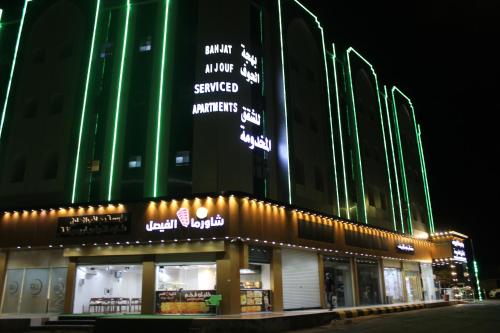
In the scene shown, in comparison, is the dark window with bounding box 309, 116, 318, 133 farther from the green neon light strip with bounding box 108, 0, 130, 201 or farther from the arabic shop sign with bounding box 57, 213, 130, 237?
the arabic shop sign with bounding box 57, 213, 130, 237

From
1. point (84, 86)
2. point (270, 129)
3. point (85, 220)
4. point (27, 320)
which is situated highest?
point (84, 86)

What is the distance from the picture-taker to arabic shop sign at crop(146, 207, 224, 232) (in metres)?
21.0

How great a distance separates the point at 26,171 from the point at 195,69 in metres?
12.1

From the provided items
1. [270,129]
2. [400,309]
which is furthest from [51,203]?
[400,309]

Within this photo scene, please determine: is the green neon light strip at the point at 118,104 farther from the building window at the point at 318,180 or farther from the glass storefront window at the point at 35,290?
the building window at the point at 318,180

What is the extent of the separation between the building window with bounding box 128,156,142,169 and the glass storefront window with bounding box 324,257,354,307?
46.6ft

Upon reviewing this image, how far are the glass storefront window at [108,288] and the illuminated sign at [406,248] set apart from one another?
2331 cm

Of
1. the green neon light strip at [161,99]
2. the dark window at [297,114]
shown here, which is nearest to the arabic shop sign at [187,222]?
the green neon light strip at [161,99]

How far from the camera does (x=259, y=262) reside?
23234 millimetres

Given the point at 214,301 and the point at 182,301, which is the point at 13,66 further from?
the point at 214,301

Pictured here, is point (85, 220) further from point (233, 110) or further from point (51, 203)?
point (233, 110)

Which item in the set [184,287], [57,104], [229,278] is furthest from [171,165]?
[57,104]

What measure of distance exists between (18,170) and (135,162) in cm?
A: 815

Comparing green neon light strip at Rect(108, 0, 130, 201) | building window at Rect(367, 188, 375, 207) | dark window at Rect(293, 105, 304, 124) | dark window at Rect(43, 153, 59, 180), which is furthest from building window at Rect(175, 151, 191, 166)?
building window at Rect(367, 188, 375, 207)
